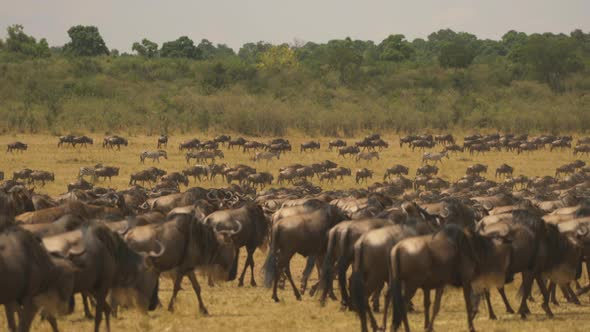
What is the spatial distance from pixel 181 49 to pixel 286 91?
31628 millimetres

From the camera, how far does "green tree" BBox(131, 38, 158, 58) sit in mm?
113969

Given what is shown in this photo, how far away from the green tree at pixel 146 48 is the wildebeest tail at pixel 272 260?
328ft

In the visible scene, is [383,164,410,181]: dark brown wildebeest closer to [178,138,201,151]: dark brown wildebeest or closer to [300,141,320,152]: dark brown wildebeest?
[300,141,320,152]: dark brown wildebeest

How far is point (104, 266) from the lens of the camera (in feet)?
39.4

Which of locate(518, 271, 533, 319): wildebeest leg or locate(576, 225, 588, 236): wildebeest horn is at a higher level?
locate(576, 225, 588, 236): wildebeest horn

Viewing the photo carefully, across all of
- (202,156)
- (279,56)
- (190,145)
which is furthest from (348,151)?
(279,56)

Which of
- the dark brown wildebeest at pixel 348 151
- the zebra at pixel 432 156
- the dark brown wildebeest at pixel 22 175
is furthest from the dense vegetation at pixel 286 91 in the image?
the dark brown wildebeest at pixel 22 175

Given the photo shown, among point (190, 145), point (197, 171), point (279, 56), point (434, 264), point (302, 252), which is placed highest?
point (279, 56)

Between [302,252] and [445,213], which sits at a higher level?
[445,213]

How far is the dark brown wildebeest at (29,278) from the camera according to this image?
Answer: 10.7m

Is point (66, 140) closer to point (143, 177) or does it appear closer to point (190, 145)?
point (190, 145)

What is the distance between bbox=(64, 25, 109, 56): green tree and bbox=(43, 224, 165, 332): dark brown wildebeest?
323 ft

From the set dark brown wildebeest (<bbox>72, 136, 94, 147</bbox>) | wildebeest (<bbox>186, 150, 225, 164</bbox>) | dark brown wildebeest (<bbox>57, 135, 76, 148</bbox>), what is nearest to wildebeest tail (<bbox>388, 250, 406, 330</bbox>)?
wildebeest (<bbox>186, 150, 225, 164</bbox>)

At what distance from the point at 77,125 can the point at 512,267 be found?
5070 cm
